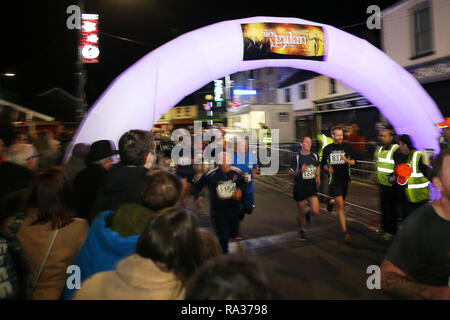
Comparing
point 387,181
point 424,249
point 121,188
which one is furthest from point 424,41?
point 121,188

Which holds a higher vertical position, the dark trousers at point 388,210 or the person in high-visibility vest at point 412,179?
the person in high-visibility vest at point 412,179

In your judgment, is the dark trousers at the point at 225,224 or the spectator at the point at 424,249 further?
the dark trousers at the point at 225,224

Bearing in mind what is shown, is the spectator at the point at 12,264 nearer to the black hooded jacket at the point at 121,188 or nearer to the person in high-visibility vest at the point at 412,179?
the black hooded jacket at the point at 121,188

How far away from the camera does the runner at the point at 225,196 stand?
168 inches

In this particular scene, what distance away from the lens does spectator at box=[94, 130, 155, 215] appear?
7.80ft

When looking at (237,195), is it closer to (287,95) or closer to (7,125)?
(7,125)

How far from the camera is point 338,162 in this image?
216 inches

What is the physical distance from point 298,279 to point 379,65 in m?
4.21

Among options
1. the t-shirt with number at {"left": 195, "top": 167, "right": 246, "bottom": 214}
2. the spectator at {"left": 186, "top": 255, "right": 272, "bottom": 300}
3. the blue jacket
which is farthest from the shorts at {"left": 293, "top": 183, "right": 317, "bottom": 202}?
the spectator at {"left": 186, "top": 255, "right": 272, "bottom": 300}

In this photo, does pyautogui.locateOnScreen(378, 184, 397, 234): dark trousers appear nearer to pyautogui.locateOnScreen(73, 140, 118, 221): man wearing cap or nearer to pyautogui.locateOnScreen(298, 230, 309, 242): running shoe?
pyautogui.locateOnScreen(298, 230, 309, 242): running shoe

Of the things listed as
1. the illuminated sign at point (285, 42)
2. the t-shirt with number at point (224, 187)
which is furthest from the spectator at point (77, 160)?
the illuminated sign at point (285, 42)

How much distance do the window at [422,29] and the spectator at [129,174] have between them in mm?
12520

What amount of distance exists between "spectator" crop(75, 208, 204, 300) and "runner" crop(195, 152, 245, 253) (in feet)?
9.51

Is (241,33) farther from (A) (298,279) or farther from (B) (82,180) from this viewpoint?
(A) (298,279)
